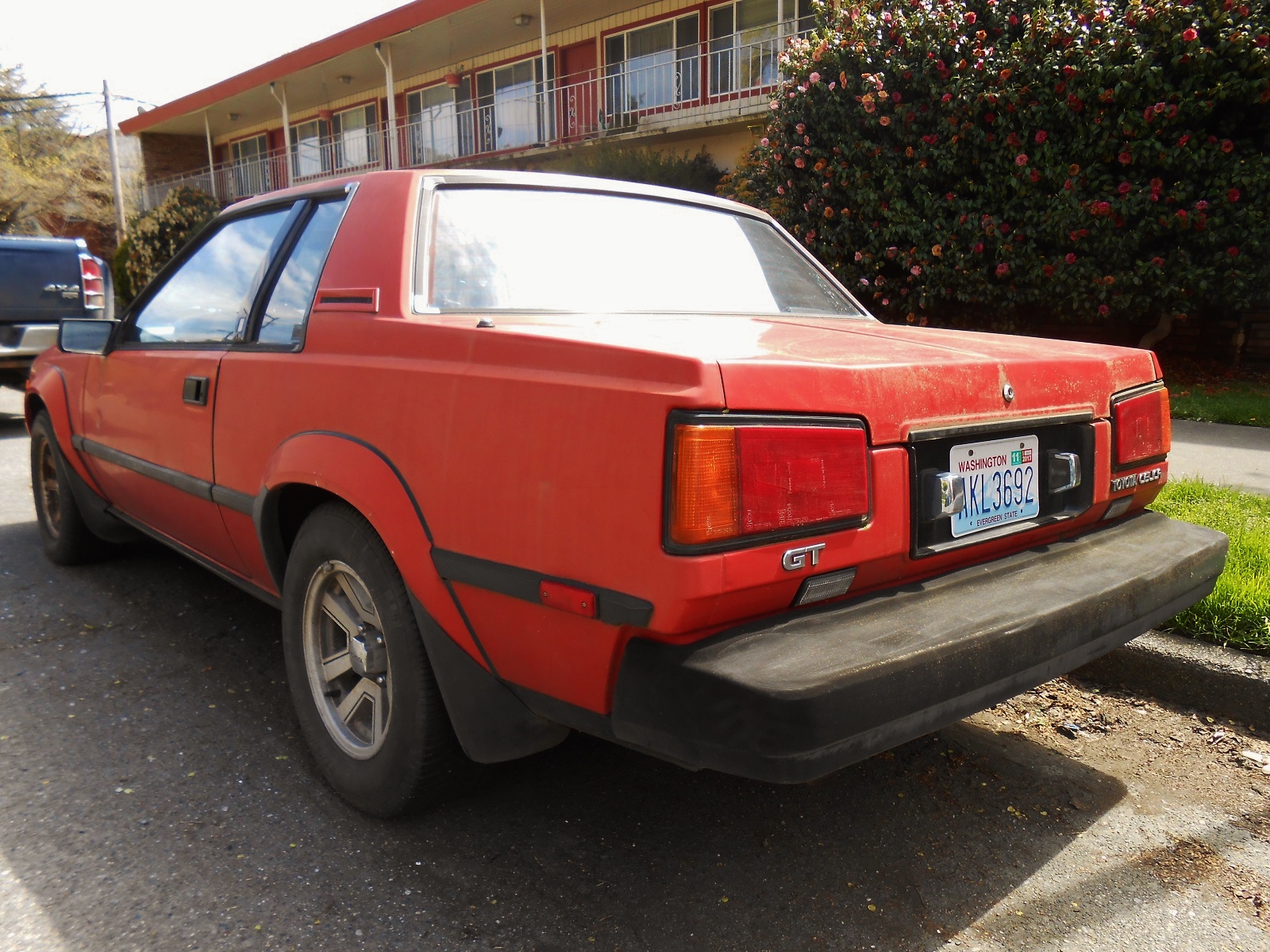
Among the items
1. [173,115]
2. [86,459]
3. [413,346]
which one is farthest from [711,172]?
[173,115]

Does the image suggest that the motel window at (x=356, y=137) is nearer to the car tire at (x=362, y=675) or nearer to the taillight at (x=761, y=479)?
the car tire at (x=362, y=675)

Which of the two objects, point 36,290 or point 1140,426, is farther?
point 36,290

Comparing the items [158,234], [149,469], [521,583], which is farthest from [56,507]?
[158,234]

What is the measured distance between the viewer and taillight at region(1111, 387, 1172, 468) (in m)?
2.49

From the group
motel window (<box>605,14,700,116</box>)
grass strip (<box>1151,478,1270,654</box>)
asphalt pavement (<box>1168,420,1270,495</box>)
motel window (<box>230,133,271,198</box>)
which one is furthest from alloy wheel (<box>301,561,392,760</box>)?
motel window (<box>230,133,271,198</box>)

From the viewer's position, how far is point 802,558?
1.75m

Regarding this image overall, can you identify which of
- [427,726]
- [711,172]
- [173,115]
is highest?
[173,115]

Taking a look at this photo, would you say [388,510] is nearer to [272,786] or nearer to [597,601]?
[597,601]

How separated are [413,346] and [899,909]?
1618 millimetres

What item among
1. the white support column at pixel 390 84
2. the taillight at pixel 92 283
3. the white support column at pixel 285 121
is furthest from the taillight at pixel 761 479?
the white support column at pixel 285 121

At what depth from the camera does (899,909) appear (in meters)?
2.05

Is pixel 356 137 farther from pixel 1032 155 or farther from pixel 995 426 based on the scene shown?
pixel 995 426

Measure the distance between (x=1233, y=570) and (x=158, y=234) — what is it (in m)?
23.5

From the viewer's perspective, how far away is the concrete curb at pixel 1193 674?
2861 millimetres
